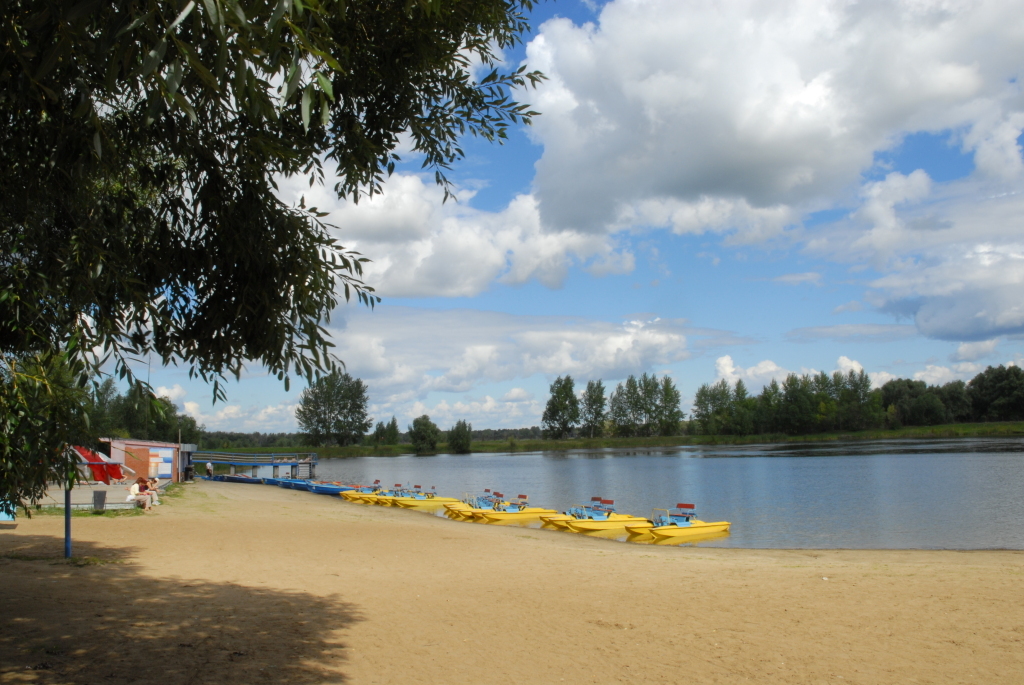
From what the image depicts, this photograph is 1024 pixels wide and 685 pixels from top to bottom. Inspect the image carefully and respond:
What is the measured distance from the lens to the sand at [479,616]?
6.34 metres

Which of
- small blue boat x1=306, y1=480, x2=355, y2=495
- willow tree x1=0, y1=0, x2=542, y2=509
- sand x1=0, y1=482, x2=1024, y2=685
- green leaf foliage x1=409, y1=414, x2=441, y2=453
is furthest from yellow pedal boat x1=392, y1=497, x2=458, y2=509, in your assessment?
green leaf foliage x1=409, y1=414, x2=441, y2=453

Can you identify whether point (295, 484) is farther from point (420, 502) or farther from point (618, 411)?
point (618, 411)

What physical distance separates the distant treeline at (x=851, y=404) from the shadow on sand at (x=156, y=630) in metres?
105

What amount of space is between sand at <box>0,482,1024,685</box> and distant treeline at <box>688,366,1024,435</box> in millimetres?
95249

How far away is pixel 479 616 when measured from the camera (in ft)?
27.8

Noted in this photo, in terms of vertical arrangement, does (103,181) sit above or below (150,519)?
above

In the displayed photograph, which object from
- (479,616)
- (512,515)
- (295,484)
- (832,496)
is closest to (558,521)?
(512,515)

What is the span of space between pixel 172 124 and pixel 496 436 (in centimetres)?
15612

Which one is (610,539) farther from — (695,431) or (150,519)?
(695,431)

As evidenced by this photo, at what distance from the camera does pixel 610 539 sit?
20000mm

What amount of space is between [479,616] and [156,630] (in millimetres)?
3595

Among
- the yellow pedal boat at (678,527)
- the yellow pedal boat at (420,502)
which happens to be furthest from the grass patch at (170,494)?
the yellow pedal boat at (678,527)

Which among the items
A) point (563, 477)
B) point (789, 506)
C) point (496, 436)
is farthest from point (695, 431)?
point (789, 506)

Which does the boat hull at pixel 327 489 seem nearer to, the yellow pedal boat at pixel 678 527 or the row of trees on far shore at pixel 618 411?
the yellow pedal boat at pixel 678 527
